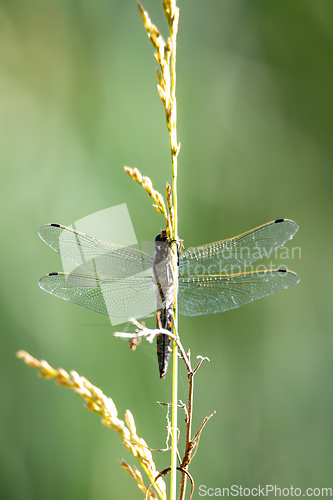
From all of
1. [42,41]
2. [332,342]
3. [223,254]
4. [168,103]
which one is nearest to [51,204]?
[42,41]

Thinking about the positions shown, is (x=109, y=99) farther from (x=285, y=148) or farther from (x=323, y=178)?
(x=323, y=178)

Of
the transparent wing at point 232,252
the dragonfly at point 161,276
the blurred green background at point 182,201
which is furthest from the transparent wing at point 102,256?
the blurred green background at point 182,201

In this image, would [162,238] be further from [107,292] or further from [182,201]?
[182,201]

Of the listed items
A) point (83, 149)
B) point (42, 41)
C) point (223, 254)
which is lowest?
point (223, 254)

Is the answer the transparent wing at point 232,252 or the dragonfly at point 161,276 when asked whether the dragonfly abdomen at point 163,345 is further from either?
the transparent wing at point 232,252

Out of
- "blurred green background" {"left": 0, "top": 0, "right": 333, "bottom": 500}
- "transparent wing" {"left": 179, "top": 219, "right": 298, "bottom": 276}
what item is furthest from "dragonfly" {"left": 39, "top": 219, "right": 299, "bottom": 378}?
"blurred green background" {"left": 0, "top": 0, "right": 333, "bottom": 500}

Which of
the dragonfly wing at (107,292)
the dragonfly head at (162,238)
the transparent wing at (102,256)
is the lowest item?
the dragonfly wing at (107,292)
